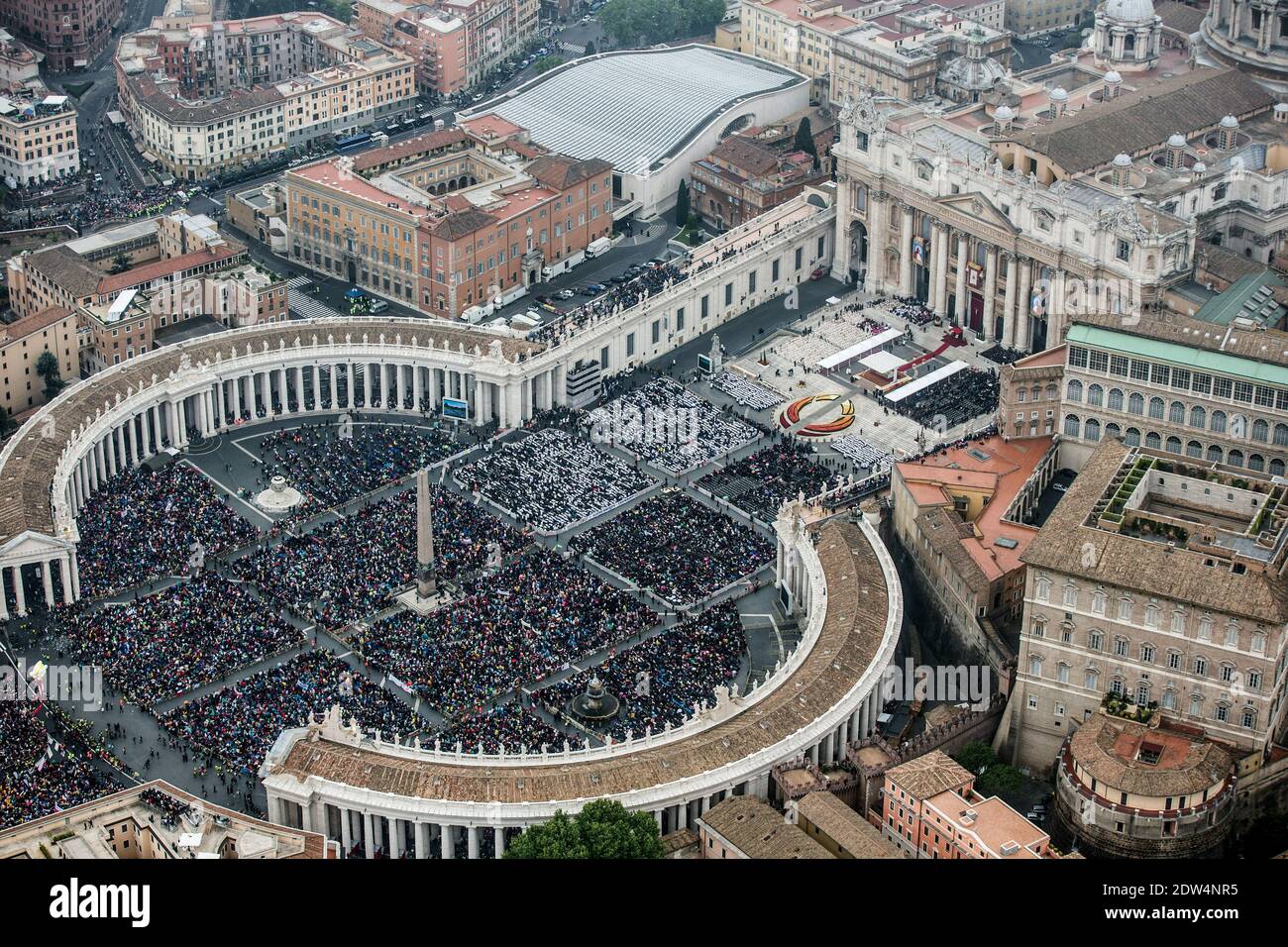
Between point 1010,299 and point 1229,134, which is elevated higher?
point 1229,134

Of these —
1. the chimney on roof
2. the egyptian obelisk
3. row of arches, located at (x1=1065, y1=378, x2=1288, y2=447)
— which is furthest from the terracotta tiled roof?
the chimney on roof

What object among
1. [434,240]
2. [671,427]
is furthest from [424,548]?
[434,240]

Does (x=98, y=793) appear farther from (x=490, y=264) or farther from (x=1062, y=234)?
(x=1062, y=234)

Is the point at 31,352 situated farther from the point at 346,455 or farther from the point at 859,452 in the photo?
the point at 859,452

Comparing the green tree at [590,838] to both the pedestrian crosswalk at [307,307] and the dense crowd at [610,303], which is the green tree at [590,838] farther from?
the pedestrian crosswalk at [307,307]

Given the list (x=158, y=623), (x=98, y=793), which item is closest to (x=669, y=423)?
(x=158, y=623)

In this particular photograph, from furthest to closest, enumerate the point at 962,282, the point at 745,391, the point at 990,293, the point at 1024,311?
the point at 962,282 < the point at 990,293 < the point at 1024,311 < the point at 745,391

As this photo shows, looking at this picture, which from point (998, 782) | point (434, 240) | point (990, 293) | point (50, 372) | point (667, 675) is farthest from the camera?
point (434, 240)

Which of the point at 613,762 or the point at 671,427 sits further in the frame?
the point at 671,427
